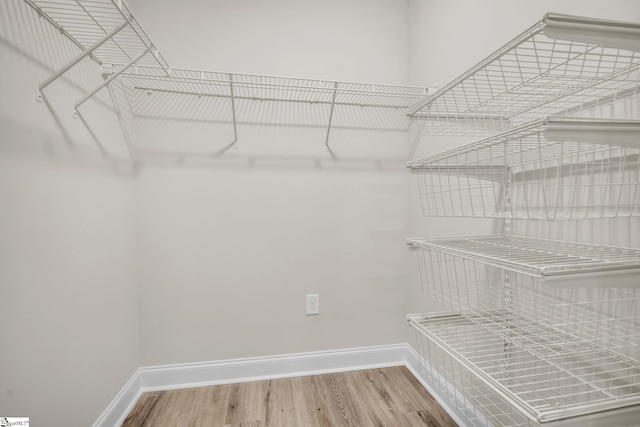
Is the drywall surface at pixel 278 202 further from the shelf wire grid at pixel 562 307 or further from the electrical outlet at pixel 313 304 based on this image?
the shelf wire grid at pixel 562 307

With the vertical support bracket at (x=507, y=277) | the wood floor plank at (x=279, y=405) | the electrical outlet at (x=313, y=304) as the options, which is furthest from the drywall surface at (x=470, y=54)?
the wood floor plank at (x=279, y=405)

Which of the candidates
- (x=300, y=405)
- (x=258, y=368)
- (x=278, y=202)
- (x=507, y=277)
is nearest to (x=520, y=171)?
(x=507, y=277)

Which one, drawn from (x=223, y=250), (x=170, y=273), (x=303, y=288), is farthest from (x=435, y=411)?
(x=170, y=273)

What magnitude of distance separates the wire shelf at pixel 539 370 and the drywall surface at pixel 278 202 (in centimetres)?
65

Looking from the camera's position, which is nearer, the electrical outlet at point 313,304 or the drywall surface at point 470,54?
the drywall surface at point 470,54

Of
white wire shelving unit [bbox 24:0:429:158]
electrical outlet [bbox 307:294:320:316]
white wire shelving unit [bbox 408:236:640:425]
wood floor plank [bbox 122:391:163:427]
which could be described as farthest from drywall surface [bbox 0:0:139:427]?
white wire shelving unit [bbox 408:236:640:425]

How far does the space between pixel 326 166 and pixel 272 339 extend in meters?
1.04

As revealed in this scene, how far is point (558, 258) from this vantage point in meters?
0.82

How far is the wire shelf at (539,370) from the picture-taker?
0.65 meters

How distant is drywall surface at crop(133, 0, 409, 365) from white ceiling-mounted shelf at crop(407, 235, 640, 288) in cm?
71

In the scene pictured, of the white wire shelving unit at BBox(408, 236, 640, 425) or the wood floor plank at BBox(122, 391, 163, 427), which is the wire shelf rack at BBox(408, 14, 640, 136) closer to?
the white wire shelving unit at BBox(408, 236, 640, 425)

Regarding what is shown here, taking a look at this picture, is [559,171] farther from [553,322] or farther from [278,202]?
[278,202]

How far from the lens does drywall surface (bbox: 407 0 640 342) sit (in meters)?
0.87

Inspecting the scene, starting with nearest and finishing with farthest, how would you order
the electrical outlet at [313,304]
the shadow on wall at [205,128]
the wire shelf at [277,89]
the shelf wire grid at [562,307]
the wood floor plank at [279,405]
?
the shelf wire grid at [562,307], the shadow on wall at [205,128], the wood floor plank at [279,405], the wire shelf at [277,89], the electrical outlet at [313,304]
